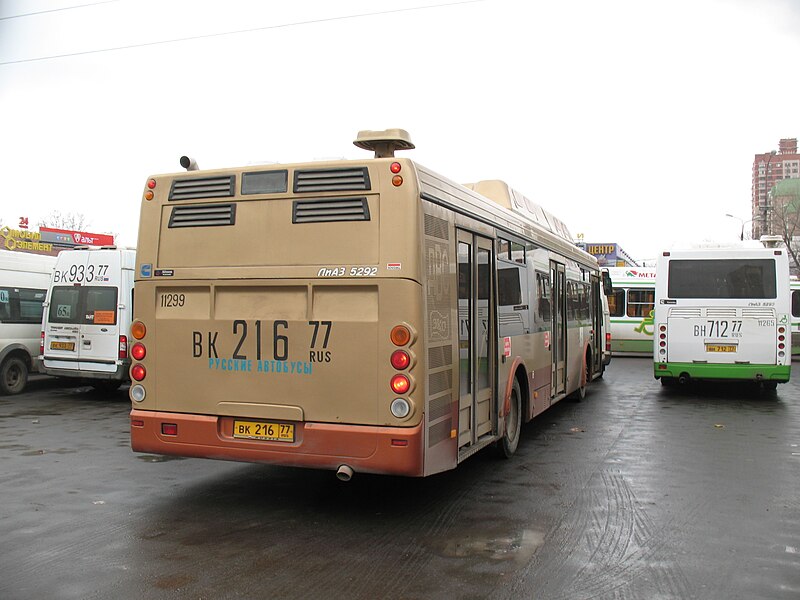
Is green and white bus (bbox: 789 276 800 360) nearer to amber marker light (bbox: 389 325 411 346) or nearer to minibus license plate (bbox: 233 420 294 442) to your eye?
amber marker light (bbox: 389 325 411 346)

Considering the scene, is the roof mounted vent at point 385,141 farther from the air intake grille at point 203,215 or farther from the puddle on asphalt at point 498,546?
the puddle on asphalt at point 498,546

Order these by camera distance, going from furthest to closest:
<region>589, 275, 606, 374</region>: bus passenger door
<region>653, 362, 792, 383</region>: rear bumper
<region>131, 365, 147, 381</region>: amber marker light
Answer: <region>589, 275, 606, 374</region>: bus passenger door, <region>653, 362, 792, 383</region>: rear bumper, <region>131, 365, 147, 381</region>: amber marker light

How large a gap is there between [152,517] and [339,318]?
90.9 inches

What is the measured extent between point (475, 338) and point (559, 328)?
473cm

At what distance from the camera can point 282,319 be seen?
621 centimetres

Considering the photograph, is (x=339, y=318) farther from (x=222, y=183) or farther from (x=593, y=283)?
(x=593, y=283)

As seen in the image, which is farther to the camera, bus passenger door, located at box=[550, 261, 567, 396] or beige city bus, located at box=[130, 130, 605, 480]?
bus passenger door, located at box=[550, 261, 567, 396]

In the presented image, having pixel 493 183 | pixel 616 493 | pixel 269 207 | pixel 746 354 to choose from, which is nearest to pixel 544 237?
pixel 493 183

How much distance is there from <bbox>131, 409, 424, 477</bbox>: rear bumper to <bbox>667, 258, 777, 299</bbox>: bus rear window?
36.7ft

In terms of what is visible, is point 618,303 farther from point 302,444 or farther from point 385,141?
point 302,444

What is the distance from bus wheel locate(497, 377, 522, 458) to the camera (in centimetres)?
858

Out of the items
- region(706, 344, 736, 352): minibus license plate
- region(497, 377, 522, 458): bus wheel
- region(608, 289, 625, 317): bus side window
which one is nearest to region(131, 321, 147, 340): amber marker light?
region(497, 377, 522, 458): bus wheel

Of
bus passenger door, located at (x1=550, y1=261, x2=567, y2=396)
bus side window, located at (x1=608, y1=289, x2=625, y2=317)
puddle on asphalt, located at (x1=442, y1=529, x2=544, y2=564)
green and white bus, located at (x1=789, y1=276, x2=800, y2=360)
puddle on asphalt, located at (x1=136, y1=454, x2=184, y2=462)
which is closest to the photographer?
puddle on asphalt, located at (x1=442, y1=529, x2=544, y2=564)

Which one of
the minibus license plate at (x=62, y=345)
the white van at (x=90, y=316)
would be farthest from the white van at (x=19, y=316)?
the minibus license plate at (x=62, y=345)
